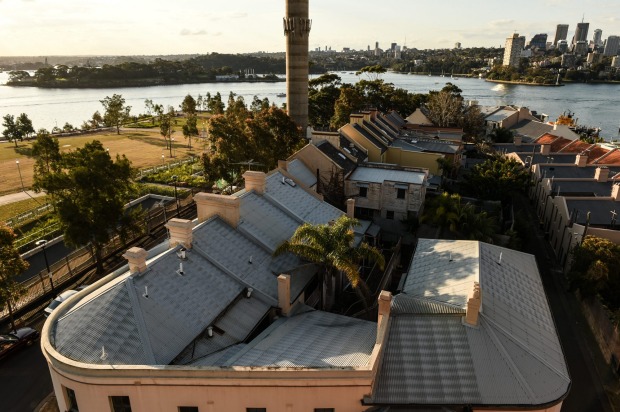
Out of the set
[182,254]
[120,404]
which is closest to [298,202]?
[182,254]

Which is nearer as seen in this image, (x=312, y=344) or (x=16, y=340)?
(x=312, y=344)

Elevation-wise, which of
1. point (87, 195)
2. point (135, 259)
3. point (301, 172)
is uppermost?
point (135, 259)

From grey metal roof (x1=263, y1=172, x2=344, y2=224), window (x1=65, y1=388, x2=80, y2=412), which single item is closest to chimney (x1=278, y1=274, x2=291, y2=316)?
grey metal roof (x1=263, y1=172, x2=344, y2=224)

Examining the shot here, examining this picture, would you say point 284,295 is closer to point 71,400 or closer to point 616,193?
point 71,400

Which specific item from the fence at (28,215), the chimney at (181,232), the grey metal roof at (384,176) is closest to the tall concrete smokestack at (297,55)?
the grey metal roof at (384,176)

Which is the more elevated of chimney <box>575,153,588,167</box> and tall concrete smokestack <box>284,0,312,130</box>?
tall concrete smokestack <box>284,0,312,130</box>

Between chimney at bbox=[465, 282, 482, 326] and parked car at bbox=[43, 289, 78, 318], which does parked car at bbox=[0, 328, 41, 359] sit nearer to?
parked car at bbox=[43, 289, 78, 318]
